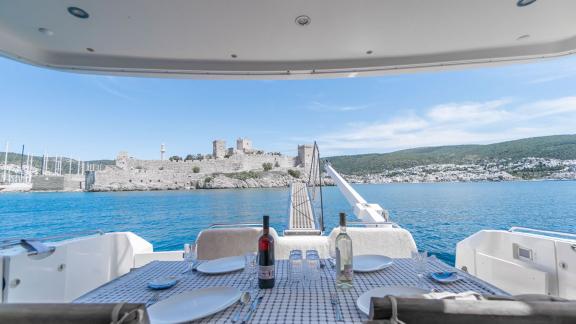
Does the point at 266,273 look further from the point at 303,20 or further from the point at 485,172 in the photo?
the point at 485,172

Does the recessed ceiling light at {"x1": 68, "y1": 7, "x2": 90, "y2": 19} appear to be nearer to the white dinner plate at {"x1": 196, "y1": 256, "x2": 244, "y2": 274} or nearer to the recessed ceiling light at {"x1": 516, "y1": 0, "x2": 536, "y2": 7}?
the white dinner plate at {"x1": 196, "y1": 256, "x2": 244, "y2": 274}

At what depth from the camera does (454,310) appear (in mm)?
383

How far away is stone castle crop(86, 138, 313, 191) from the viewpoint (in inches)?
1037

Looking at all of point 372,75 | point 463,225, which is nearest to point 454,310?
point 372,75

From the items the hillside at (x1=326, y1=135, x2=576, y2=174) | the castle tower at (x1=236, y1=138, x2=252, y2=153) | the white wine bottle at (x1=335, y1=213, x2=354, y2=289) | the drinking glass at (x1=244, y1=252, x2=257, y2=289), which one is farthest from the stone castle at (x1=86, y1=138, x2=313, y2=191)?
the white wine bottle at (x1=335, y1=213, x2=354, y2=289)

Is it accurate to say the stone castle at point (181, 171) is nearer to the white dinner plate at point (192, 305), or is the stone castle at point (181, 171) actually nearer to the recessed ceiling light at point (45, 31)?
the recessed ceiling light at point (45, 31)

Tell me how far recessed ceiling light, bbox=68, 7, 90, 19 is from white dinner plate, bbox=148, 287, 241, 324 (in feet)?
4.30

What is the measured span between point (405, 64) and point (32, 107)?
2168 cm

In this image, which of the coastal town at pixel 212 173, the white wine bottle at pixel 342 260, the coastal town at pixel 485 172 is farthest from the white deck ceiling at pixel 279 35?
the coastal town at pixel 212 173

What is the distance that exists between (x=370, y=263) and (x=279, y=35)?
47.3 inches

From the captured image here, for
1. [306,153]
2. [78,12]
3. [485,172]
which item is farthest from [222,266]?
[485,172]

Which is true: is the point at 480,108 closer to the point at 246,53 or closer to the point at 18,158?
the point at 246,53

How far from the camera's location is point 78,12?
120 cm

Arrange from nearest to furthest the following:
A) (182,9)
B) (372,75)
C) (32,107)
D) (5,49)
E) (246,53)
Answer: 1. (182,9)
2. (5,49)
3. (246,53)
4. (372,75)
5. (32,107)
